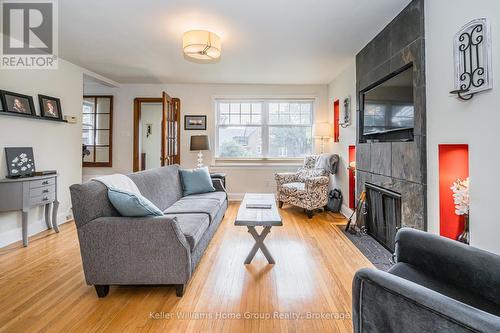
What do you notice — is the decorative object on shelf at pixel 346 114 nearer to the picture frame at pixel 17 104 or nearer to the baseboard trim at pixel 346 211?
the baseboard trim at pixel 346 211

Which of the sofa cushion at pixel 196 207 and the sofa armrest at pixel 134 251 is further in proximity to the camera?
the sofa cushion at pixel 196 207

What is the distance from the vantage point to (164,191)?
308 centimetres

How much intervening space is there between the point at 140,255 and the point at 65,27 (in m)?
2.77

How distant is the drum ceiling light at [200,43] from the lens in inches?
109

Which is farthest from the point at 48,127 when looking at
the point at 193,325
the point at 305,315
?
the point at 305,315

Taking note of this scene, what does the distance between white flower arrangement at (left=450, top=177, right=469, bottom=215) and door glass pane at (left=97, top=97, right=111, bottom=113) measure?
587cm

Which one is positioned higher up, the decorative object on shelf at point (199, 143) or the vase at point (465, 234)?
the decorative object on shelf at point (199, 143)

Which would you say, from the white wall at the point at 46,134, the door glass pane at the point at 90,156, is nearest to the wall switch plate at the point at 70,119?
the white wall at the point at 46,134

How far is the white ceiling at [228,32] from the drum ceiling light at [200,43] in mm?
111

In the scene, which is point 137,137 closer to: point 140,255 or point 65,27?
point 65,27

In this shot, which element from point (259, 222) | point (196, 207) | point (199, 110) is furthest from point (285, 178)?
point (259, 222)

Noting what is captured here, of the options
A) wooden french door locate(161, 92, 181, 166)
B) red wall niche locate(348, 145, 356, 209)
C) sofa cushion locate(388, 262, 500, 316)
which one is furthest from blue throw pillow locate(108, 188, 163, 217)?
red wall niche locate(348, 145, 356, 209)

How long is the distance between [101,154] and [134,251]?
4.30 meters

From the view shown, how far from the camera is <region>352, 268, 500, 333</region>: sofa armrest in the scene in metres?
0.70
